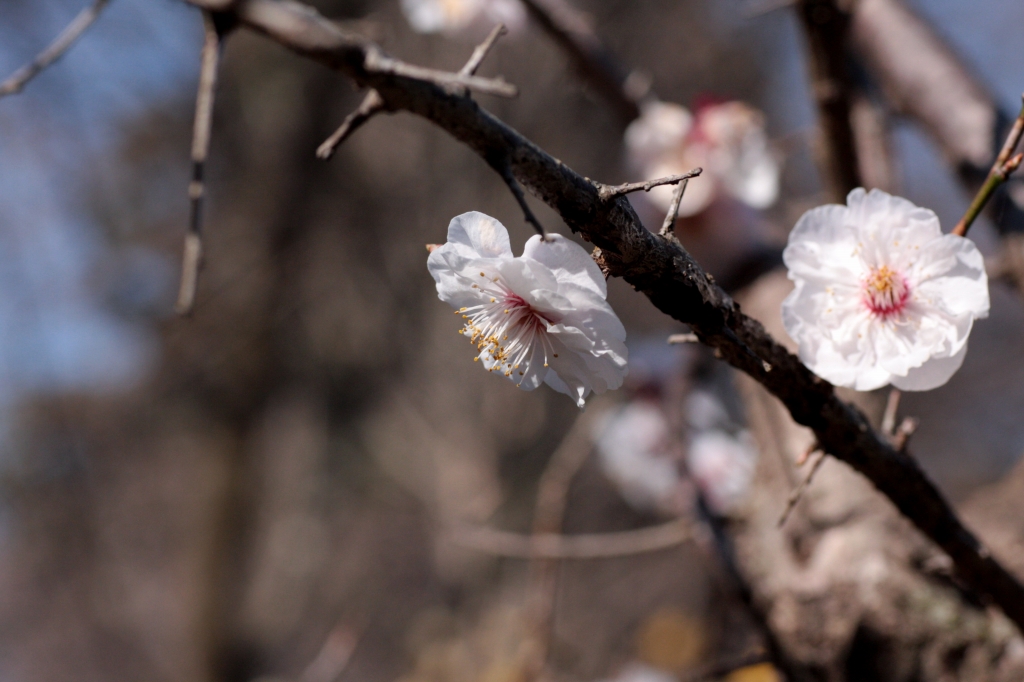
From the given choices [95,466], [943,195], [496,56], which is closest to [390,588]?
[95,466]

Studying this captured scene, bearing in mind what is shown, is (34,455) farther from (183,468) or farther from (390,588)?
(390,588)

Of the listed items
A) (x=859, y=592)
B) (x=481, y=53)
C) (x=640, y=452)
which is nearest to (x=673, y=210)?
(x=481, y=53)

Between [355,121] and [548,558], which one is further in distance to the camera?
[548,558]

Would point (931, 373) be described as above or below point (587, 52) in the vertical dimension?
below

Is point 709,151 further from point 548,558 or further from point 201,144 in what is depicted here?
point 201,144

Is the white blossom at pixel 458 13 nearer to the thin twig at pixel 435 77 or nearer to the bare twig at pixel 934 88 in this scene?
the bare twig at pixel 934 88
